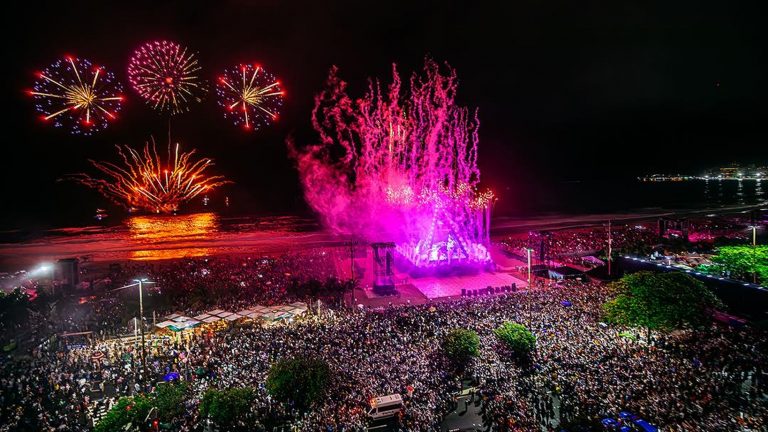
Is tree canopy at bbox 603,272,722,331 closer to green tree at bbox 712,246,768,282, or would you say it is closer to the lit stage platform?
green tree at bbox 712,246,768,282

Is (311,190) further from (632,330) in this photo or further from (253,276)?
(632,330)

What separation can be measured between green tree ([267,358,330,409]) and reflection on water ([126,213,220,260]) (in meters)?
36.2

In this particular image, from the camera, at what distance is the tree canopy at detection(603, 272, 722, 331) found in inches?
698

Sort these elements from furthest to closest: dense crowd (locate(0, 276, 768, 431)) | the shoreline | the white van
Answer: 1. the shoreline
2. the white van
3. dense crowd (locate(0, 276, 768, 431))

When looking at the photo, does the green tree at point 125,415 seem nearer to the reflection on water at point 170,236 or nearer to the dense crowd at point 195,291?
the dense crowd at point 195,291

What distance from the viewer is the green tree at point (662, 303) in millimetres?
17734

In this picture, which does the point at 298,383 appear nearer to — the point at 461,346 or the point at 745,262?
the point at 461,346

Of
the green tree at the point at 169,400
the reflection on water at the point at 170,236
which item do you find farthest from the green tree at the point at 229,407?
the reflection on water at the point at 170,236

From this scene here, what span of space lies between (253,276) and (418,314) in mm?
14497

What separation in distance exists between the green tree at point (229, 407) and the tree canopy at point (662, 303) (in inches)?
592

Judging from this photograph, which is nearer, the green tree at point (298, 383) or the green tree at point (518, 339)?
the green tree at point (298, 383)

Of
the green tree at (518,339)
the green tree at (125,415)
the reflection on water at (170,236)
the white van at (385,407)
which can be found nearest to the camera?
the green tree at (125,415)

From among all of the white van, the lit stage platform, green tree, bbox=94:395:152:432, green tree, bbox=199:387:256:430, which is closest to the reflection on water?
the lit stage platform

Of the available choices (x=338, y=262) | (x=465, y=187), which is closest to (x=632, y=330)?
(x=465, y=187)
